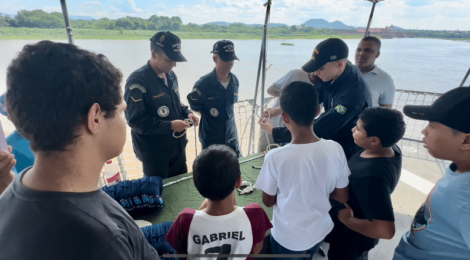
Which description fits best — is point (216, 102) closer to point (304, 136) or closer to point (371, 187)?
point (304, 136)

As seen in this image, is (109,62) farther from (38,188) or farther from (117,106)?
(38,188)

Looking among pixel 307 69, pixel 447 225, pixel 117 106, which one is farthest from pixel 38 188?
pixel 307 69

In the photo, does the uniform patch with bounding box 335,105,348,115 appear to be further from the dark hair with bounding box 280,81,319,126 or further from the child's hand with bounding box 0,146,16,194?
the child's hand with bounding box 0,146,16,194

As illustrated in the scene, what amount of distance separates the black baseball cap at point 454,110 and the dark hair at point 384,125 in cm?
17

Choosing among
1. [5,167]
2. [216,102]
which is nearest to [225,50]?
[216,102]

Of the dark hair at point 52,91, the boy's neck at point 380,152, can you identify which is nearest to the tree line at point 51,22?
the dark hair at point 52,91

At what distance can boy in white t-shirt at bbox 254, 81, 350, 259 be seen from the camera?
1.01 meters

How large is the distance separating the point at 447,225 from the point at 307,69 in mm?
1091

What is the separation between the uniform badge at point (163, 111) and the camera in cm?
186

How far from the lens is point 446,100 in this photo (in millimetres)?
895

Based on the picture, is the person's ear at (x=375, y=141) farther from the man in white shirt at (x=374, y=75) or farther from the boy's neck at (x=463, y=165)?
the man in white shirt at (x=374, y=75)

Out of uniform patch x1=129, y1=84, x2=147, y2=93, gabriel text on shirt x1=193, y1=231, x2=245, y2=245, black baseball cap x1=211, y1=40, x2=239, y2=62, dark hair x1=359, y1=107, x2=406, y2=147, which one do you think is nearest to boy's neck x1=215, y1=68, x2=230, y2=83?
black baseball cap x1=211, y1=40, x2=239, y2=62

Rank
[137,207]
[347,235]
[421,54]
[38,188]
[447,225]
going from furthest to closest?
[421,54] → [137,207] → [347,235] → [447,225] → [38,188]

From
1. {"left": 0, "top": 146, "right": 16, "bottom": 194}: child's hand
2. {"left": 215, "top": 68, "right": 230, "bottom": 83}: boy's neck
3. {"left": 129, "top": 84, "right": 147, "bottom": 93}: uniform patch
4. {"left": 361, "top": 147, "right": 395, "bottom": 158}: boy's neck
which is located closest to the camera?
{"left": 0, "top": 146, "right": 16, "bottom": 194}: child's hand
